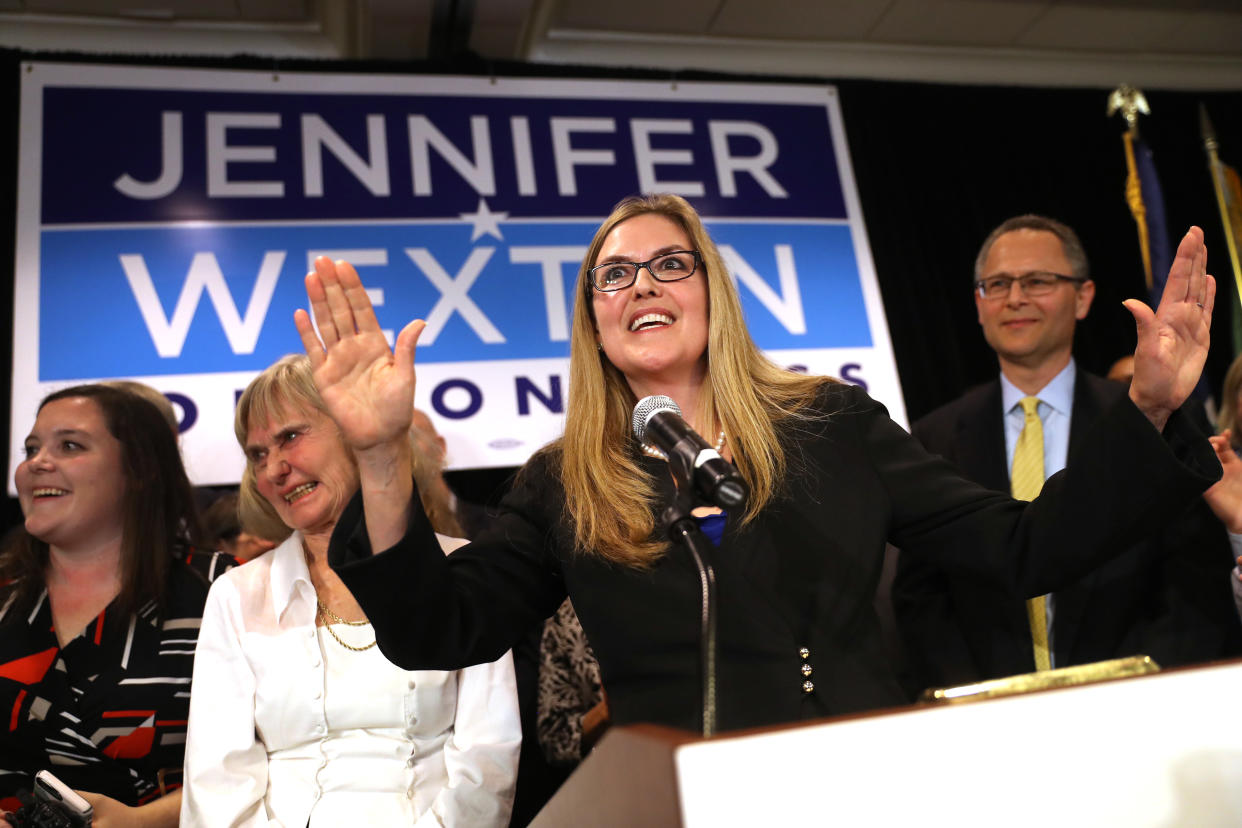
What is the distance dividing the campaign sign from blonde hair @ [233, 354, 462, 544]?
2.67ft

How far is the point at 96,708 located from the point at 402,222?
6.75 ft

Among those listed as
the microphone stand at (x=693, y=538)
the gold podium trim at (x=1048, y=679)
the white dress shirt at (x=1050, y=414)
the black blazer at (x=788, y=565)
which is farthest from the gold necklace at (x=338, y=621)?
the white dress shirt at (x=1050, y=414)

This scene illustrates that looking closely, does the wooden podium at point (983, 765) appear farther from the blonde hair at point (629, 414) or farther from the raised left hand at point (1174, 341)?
the blonde hair at point (629, 414)

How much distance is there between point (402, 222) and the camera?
3.83 meters

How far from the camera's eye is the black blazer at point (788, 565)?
4.42ft

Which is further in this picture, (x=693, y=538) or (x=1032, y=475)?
(x=1032, y=475)

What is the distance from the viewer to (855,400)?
1.69 m

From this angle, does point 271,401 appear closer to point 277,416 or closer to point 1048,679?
point 277,416

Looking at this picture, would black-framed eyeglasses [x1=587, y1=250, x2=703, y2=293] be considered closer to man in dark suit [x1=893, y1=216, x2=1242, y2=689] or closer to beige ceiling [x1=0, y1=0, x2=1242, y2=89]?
man in dark suit [x1=893, y1=216, x2=1242, y2=689]

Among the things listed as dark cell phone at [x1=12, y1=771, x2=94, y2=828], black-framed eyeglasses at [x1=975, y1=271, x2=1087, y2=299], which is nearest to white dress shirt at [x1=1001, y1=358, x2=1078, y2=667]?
black-framed eyeglasses at [x1=975, y1=271, x2=1087, y2=299]

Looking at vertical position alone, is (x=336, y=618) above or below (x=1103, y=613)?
above

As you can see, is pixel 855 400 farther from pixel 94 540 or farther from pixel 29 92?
pixel 29 92

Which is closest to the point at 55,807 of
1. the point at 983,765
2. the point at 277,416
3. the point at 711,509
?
the point at 277,416

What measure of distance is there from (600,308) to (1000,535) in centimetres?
74
